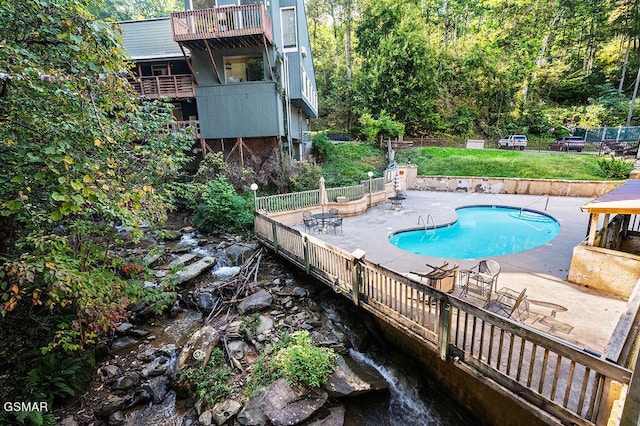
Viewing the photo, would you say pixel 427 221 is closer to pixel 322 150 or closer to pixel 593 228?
pixel 593 228

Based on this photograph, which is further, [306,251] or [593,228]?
[306,251]

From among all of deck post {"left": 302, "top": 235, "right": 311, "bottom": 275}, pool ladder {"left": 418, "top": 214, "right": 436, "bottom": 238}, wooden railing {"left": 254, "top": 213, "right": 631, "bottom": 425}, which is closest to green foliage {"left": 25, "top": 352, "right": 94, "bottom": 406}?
deck post {"left": 302, "top": 235, "right": 311, "bottom": 275}

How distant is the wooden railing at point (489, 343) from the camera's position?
301 centimetres

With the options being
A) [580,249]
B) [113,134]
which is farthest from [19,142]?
[580,249]

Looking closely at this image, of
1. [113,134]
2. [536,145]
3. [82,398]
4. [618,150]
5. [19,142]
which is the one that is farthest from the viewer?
[536,145]

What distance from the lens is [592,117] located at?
2655 centimetres

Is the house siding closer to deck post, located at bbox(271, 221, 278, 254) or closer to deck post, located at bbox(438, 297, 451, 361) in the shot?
deck post, located at bbox(271, 221, 278, 254)

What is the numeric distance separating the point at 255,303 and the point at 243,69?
1416cm

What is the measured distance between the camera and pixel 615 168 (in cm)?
1762

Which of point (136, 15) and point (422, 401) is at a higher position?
point (136, 15)

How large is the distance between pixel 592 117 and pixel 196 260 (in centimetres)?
3595

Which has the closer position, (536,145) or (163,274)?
(163,274)

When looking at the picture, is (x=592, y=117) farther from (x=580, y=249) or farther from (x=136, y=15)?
(x=136, y=15)

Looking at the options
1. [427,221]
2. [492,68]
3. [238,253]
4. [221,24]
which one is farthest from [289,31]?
[492,68]
